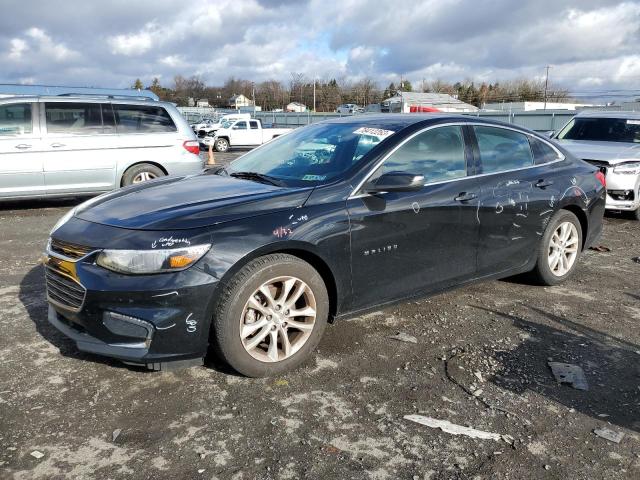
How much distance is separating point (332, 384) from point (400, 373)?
18.2 inches

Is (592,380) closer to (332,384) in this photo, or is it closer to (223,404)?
(332,384)

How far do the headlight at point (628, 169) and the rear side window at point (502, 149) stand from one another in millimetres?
4012

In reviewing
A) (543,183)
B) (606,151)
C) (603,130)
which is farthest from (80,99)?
(603,130)

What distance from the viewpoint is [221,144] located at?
28250mm

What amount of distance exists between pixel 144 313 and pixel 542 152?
3880mm

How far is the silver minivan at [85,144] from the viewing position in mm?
8336

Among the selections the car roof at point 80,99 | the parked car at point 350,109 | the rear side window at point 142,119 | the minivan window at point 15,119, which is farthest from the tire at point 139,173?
the parked car at point 350,109

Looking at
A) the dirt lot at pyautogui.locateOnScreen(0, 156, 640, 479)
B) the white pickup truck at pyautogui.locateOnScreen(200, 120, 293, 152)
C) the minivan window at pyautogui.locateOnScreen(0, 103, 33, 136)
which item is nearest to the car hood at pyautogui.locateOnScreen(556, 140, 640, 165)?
the dirt lot at pyautogui.locateOnScreen(0, 156, 640, 479)

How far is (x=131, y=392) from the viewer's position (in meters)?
3.27

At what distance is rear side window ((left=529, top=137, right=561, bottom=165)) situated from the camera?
507 centimetres

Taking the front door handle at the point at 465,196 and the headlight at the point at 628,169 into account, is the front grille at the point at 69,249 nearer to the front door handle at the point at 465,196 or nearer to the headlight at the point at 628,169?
the front door handle at the point at 465,196

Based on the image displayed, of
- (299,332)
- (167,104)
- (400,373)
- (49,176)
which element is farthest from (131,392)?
(167,104)

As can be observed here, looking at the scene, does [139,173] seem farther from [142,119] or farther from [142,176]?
[142,119]

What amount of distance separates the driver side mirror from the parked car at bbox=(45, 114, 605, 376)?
11mm
